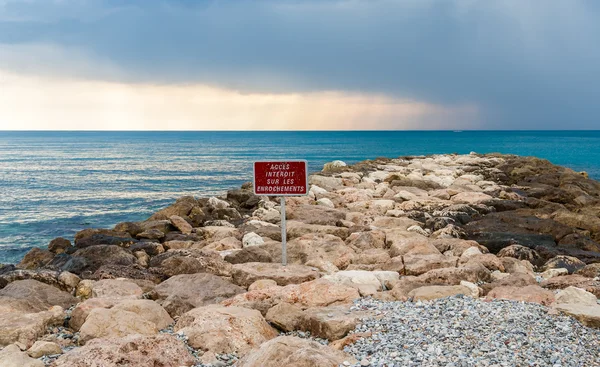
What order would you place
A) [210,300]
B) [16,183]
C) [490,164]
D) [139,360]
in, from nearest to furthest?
1. [139,360]
2. [210,300]
3. [490,164]
4. [16,183]

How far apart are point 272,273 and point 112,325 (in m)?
3.54

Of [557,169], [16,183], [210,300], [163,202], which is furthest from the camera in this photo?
[16,183]

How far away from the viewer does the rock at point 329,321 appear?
7398 millimetres

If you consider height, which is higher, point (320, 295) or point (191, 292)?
point (320, 295)

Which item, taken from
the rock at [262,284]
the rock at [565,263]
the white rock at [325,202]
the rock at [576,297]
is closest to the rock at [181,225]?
the white rock at [325,202]

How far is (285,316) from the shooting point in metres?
8.05

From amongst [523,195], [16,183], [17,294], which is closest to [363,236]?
[17,294]

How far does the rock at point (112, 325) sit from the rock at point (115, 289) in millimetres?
1593

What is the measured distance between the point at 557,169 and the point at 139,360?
34027mm

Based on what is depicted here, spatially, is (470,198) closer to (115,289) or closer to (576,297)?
(576,297)

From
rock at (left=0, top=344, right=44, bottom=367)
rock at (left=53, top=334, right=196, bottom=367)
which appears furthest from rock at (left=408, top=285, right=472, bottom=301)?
rock at (left=0, top=344, right=44, bottom=367)

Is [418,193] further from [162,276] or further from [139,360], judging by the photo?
[139,360]

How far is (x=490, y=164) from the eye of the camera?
3866 cm

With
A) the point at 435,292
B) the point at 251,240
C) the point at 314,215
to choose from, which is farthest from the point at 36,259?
the point at 435,292
